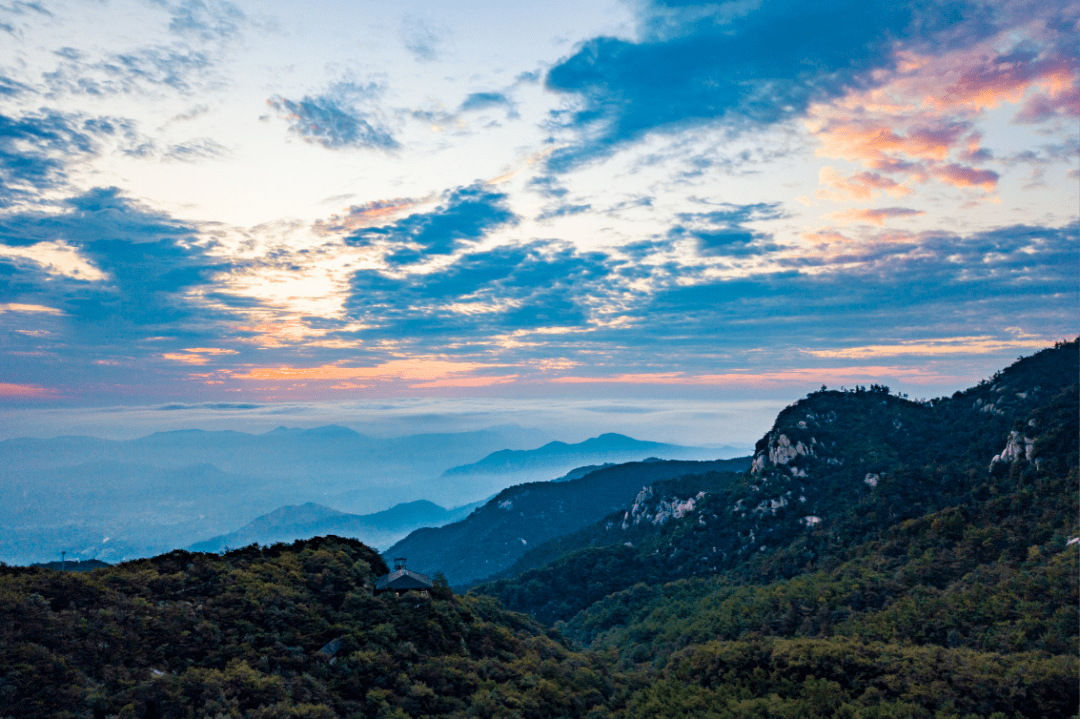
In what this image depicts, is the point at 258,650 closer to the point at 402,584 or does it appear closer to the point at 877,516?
the point at 402,584

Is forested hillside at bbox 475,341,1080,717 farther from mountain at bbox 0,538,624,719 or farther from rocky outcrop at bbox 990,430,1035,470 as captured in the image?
mountain at bbox 0,538,624,719

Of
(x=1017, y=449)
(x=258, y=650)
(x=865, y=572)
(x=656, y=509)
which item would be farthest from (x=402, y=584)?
(x=656, y=509)

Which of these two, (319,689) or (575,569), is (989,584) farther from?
(575,569)

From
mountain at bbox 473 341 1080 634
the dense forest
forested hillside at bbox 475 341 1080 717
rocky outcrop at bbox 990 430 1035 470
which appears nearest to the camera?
the dense forest

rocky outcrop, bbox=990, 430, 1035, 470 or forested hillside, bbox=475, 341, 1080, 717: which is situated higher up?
rocky outcrop, bbox=990, 430, 1035, 470

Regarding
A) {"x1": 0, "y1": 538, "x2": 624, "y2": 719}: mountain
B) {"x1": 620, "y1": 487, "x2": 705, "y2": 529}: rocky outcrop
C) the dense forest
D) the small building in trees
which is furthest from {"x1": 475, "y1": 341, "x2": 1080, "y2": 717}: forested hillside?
the small building in trees

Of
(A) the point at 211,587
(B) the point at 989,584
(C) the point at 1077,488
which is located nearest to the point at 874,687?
(B) the point at 989,584

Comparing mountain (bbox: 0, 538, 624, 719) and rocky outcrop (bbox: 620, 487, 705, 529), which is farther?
rocky outcrop (bbox: 620, 487, 705, 529)

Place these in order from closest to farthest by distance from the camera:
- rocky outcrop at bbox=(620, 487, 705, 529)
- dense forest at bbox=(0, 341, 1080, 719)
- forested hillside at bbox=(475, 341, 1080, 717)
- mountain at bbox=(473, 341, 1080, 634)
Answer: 1. dense forest at bbox=(0, 341, 1080, 719)
2. forested hillside at bbox=(475, 341, 1080, 717)
3. mountain at bbox=(473, 341, 1080, 634)
4. rocky outcrop at bbox=(620, 487, 705, 529)
